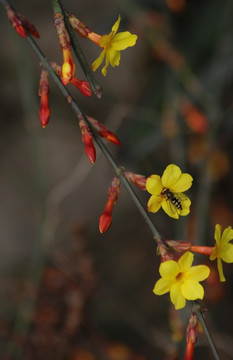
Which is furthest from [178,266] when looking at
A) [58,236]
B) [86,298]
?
[58,236]

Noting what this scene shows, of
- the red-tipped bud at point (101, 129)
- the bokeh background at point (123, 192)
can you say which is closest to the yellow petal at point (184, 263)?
the red-tipped bud at point (101, 129)

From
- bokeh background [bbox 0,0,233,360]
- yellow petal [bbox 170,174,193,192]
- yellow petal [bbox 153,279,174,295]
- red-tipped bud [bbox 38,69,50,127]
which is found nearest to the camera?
yellow petal [bbox 153,279,174,295]

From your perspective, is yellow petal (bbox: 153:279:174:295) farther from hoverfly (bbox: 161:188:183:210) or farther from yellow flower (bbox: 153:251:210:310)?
hoverfly (bbox: 161:188:183:210)

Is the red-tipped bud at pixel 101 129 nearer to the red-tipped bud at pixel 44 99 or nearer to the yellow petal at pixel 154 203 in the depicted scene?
the red-tipped bud at pixel 44 99

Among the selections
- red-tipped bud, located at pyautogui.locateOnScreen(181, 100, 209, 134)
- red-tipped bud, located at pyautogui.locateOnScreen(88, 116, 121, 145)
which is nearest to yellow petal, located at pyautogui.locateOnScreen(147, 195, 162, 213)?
red-tipped bud, located at pyautogui.locateOnScreen(88, 116, 121, 145)

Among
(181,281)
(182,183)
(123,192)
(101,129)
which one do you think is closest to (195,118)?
(123,192)

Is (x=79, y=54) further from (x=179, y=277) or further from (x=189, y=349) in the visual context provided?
(x=189, y=349)
